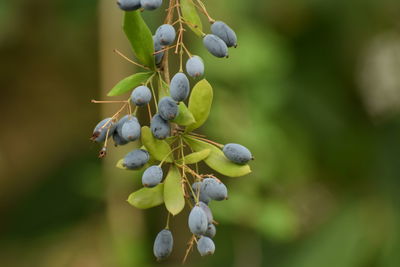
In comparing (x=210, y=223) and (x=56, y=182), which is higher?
(x=210, y=223)

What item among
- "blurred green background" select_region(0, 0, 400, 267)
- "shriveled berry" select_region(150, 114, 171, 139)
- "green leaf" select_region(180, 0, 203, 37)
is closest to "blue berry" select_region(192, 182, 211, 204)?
"shriveled berry" select_region(150, 114, 171, 139)

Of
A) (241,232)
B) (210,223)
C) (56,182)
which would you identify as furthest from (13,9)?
(210,223)

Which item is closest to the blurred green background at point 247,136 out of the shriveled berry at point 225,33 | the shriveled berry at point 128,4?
the shriveled berry at point 225,33

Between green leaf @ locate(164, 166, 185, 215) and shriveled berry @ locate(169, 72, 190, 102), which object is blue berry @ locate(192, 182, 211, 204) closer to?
green leaf @ locate(164, 166, 185, 215)

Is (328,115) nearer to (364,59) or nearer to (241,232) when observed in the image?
(364,59)

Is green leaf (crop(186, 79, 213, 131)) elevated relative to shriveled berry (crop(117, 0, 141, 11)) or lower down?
lower down

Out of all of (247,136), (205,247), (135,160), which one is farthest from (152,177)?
(247,136)

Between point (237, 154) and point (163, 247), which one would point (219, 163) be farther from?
point (163, 247)
